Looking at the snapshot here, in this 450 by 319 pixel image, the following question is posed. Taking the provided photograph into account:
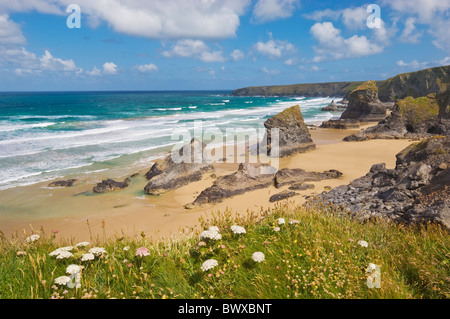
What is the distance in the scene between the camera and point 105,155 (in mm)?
23297

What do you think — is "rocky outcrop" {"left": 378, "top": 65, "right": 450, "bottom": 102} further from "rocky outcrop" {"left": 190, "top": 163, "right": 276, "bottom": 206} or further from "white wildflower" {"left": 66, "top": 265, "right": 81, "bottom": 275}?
"white wildflower" {"left": 66, "top": 265, "right": 81, "bottom": 275}

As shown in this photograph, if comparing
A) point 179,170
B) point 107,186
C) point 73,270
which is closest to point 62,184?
point 107,186

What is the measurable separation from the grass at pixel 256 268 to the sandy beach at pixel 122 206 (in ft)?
14.4

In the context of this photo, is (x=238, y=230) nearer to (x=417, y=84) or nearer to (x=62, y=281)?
(x=62, y=281)

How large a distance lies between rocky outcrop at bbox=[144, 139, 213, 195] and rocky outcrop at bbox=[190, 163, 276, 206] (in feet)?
8.33

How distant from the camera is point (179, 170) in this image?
15.9 m

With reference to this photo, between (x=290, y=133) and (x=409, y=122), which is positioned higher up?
(x=409, y=122)

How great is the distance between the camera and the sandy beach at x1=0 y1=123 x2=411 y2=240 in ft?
34.8

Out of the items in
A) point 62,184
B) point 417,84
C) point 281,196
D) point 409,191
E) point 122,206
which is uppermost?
point 417,84

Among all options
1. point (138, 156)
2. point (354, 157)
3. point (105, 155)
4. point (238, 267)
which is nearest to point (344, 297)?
point (238, 267)

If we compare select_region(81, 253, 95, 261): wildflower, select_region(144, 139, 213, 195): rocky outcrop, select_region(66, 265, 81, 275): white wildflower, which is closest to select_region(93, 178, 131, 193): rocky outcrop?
select_region(144, 139, 213, 195): rocky outcrop

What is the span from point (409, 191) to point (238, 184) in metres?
6.91
